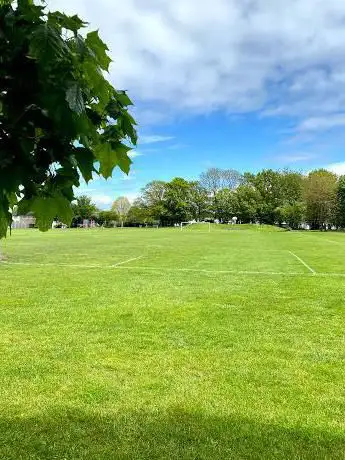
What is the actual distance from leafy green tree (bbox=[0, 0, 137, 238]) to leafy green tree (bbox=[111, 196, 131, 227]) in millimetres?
133762

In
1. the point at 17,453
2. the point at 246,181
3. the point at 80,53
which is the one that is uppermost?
the point at 246,181

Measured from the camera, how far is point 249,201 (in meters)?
111

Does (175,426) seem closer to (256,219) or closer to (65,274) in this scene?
(65,274)

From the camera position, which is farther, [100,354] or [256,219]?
[256,219]

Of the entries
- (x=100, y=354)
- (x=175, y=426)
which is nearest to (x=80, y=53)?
(x=175, y=426)

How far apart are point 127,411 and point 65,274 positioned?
10822 millimetres

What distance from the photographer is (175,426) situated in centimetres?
434

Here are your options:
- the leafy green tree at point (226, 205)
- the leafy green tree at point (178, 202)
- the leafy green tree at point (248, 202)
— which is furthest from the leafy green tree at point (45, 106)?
the leafy green tree at point (178, 202)

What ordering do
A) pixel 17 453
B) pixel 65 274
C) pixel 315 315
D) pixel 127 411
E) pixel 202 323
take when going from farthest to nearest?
pixel 65 274, pixel 315 315, pixel 202 323, pixel 127 411, pixel 17 453

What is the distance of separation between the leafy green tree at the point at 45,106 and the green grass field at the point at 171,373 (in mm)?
2825

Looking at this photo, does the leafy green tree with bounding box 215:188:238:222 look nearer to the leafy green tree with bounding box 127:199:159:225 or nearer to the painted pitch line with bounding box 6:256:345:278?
the leafy green tree with bounding box 127:199:159:225

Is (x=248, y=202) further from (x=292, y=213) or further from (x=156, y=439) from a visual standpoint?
(x=156, y=439)

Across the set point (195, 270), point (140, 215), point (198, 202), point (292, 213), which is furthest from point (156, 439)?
point (140, 215)

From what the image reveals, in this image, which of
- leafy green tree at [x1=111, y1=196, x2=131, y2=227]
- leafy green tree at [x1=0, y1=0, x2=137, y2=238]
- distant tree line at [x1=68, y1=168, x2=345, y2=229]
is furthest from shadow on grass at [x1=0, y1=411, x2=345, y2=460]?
leafy green tree at [x1=111, y1=196, x2=131, y2=227]
